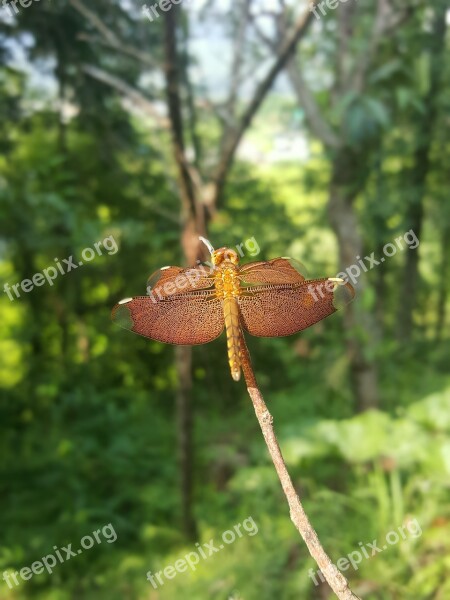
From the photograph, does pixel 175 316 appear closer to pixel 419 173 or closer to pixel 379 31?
pixel 379 31

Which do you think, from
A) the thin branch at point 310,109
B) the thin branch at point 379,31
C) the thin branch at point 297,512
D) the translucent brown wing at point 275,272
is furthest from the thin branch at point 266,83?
the thin branch at point 297,512

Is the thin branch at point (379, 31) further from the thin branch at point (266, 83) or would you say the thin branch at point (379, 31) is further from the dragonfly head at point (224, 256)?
the dragonfly head at point (224, 256)

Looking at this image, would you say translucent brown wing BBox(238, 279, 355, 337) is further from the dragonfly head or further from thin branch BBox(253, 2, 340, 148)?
thin branch BBox(253, 2, 340, 148)

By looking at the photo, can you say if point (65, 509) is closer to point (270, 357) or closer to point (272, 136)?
point (270, 357)

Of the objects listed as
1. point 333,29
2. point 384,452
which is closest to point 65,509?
point 384,452

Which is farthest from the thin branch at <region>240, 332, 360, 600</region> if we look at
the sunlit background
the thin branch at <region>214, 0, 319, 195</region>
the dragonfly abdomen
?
the thin branch at <region>214, 0, 319, 195</region>

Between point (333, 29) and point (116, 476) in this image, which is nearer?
point (116, 476)
